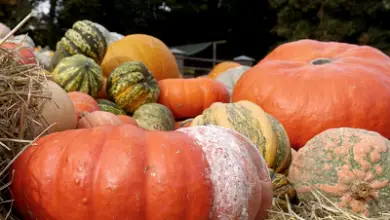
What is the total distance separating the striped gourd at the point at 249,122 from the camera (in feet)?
7.52

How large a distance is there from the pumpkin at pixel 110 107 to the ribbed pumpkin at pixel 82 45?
680 mm

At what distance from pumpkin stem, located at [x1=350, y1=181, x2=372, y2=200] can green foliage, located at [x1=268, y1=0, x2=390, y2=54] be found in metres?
12.2

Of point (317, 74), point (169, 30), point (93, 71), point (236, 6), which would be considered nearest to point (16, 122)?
point (93, 71)

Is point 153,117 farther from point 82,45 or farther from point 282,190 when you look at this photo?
point 282,190

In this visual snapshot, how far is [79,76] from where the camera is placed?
3.39 metres

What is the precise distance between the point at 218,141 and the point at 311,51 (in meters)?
2.32

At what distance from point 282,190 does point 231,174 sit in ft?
2.42

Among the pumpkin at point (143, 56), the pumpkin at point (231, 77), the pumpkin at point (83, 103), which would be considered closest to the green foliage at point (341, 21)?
the pumpkin at point (231, 77)

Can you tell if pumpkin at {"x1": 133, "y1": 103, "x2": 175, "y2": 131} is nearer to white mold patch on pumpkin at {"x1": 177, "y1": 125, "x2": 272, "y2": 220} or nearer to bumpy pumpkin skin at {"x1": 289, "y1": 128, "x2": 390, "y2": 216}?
bumpy pumpkin skin at {"x1": 289, "y1": 128, "x2": 390, "y2": 216}

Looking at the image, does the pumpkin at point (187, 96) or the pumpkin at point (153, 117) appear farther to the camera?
the pumpkin at point (187, 96)

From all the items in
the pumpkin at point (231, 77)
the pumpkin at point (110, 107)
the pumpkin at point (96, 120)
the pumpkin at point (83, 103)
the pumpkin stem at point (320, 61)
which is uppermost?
the pumpkin at point (96, 120)

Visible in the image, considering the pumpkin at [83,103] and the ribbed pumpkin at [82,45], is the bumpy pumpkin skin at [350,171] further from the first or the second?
the ribbed pumpkin at [82,45]

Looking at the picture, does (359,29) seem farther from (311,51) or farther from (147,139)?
(147,139)

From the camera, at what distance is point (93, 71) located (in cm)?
346
